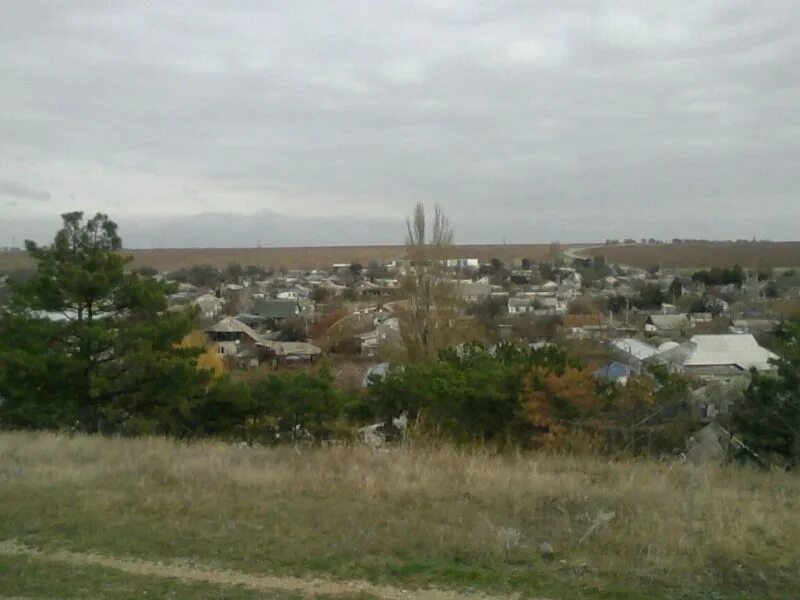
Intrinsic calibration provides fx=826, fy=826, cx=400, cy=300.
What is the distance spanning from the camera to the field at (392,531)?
16.6 feet

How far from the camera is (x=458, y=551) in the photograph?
5.61 m

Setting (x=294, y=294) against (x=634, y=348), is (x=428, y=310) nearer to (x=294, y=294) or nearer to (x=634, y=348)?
(x=634, y=348)

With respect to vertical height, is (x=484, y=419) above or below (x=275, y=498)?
below

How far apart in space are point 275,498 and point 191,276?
91.6 metres

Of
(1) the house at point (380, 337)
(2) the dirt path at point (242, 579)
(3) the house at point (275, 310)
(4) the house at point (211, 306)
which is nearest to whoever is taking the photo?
(2) the dirt path at point (242, 579)

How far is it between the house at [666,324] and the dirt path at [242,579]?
4378 cm

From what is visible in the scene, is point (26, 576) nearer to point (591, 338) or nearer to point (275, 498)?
point (275, 498)

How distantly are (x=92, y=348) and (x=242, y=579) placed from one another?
1443 cm

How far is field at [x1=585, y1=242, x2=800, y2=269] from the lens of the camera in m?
87.4

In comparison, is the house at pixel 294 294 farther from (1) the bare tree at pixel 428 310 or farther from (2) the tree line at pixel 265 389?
(2) the tree line at pixel 265 389

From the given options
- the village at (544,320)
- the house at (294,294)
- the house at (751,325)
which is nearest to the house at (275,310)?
the village at (544,320)

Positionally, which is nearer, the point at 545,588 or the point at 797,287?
the point at 545,588

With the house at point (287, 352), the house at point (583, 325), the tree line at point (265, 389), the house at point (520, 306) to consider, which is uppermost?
the tree line at point (265, 389)

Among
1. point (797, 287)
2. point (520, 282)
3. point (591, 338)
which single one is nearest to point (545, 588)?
point (591, 338)
